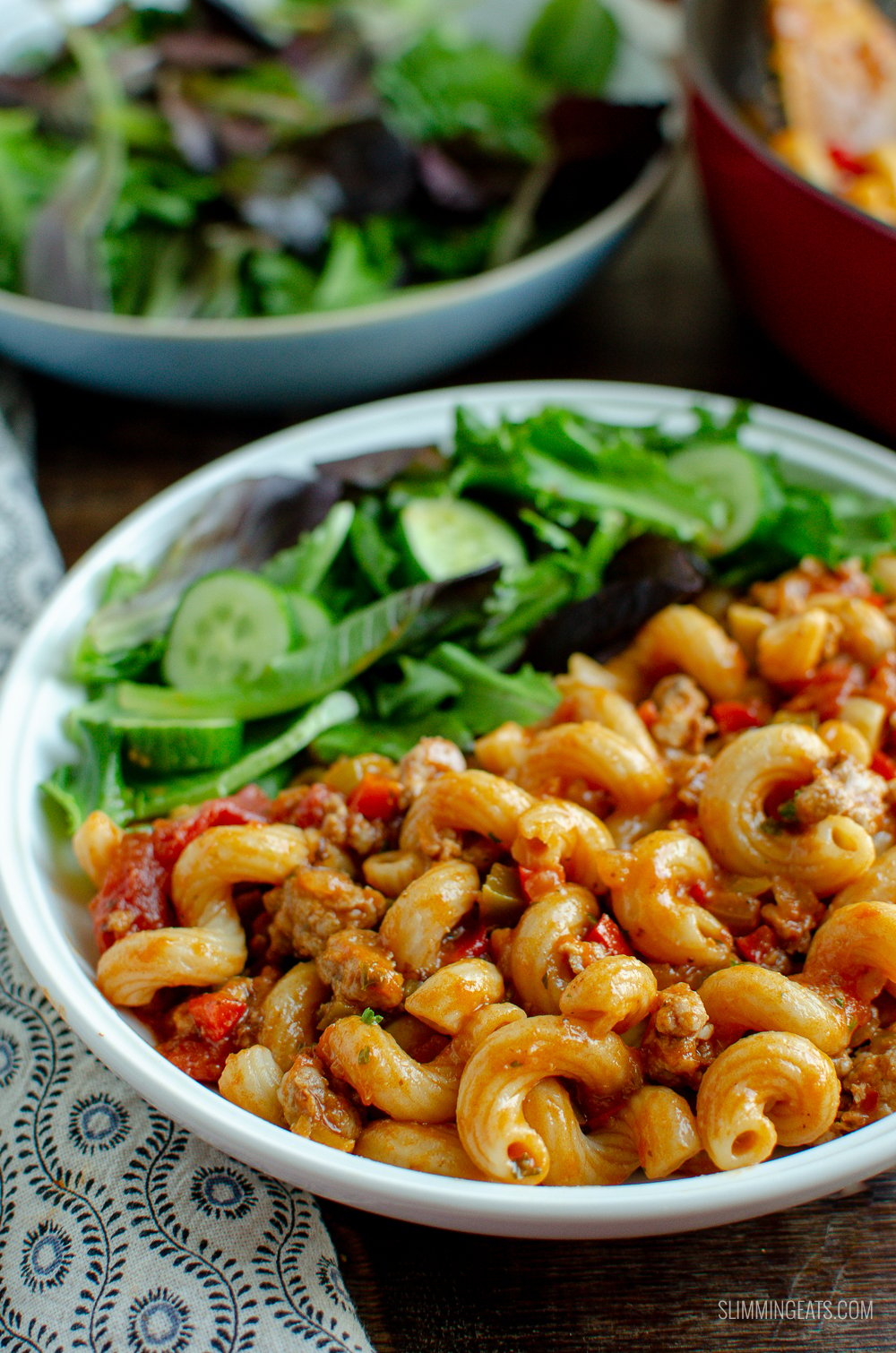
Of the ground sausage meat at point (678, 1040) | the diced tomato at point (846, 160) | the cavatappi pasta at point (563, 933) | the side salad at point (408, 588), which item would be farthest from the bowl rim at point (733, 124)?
the ground sausage meat at point (678, 1040)

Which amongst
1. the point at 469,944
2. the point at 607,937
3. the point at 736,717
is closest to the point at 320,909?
the point at 469,944

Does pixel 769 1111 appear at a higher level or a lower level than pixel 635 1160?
higher

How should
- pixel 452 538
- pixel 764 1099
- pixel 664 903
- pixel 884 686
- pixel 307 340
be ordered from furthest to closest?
pixel 307 340
pixel 452 538
pixel 884 686
pixel 664 903
pixel 764 1099

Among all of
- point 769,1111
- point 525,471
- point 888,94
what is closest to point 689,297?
point 888,94

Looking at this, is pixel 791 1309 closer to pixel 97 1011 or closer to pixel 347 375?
pixel 97 1011

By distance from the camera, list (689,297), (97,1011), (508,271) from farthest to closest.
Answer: (689,297), (508,271), (97,1011)

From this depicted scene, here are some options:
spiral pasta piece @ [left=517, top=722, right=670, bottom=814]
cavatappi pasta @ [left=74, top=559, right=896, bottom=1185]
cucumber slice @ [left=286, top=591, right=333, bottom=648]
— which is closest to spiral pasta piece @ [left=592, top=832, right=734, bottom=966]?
cavatappi pasta @ [left=74, top=559, right=896, bottom=1185]

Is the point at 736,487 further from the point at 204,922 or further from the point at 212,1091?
the point at 212,1091
